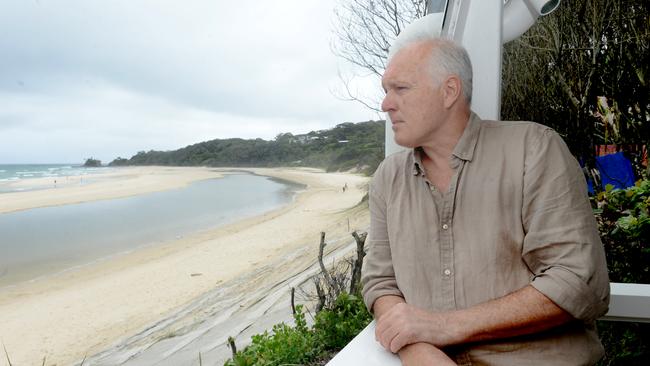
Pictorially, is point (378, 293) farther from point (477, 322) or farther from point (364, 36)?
point (364, 36)

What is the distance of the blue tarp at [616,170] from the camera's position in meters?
2.33

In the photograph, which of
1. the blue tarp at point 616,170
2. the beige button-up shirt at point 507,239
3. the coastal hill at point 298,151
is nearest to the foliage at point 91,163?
the coastal hill at point 298,151

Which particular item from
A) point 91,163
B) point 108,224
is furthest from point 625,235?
point 91,163

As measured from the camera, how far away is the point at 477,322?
70 centimetres

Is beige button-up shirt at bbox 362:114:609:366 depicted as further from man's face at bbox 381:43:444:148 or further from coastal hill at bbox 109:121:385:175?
coastal hill at bbox 109:121:385:175

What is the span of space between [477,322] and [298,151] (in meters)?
16.5

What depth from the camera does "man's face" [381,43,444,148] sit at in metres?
0.83

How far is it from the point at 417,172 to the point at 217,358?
3832 millimetres

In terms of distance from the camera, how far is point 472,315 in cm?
71

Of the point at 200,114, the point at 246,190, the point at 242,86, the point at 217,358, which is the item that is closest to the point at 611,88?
the point at 217,358

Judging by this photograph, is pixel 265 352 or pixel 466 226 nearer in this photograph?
pixel 466 226

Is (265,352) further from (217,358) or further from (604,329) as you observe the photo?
(217,358)

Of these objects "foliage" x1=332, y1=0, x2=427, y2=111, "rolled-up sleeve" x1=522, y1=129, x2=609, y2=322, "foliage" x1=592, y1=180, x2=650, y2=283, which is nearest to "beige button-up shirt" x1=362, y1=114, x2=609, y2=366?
"rolled-up sleeve" x1=522, y1=129, x2=609, y2=322

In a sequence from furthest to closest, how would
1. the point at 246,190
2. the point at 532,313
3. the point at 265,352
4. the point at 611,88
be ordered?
the point at 246,190 → the point at 611,88 → the point at 265,352 → the point at 532,313
